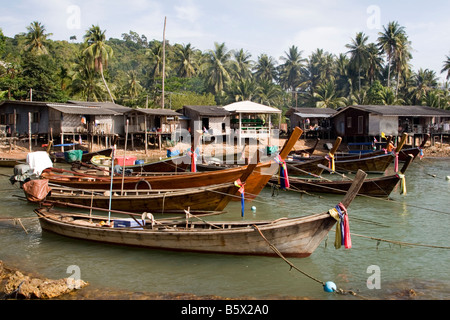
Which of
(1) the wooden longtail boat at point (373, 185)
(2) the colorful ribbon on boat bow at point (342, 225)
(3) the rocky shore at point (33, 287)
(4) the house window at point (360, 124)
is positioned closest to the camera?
(3) the rocky shore at point (33, 287)

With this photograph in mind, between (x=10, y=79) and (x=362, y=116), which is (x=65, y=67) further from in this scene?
(x=362, y=116)

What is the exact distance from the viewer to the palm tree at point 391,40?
54125 millimetres

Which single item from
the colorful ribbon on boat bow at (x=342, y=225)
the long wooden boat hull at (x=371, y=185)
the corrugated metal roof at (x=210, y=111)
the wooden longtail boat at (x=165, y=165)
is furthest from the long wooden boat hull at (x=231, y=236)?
the corrugated metal roof at (x=210, y=111)

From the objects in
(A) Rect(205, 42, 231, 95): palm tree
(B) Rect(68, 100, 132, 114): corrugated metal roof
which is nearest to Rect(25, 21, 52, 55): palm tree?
(B) Rect(68, 100, 132, 114): corrugated metal roof

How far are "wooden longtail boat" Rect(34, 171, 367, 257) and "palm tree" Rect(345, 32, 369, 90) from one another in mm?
51363

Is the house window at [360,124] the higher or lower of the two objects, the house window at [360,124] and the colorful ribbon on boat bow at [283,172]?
the higher

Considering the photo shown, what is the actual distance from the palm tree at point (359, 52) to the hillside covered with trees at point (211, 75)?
0.13 m

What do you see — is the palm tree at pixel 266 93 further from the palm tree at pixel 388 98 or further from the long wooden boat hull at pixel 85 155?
the long wooden boat hull at pixel 85 155

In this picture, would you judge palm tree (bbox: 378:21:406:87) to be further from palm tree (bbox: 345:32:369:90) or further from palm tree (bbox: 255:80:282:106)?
palm tree (bbox: 255:80:282:106)

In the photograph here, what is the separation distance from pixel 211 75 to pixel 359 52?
20245mm

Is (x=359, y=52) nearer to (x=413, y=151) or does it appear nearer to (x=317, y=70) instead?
(x=317, y=70)

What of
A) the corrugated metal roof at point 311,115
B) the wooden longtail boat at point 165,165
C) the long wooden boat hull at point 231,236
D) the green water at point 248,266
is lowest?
the green water at point 248,266

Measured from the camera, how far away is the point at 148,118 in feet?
118
